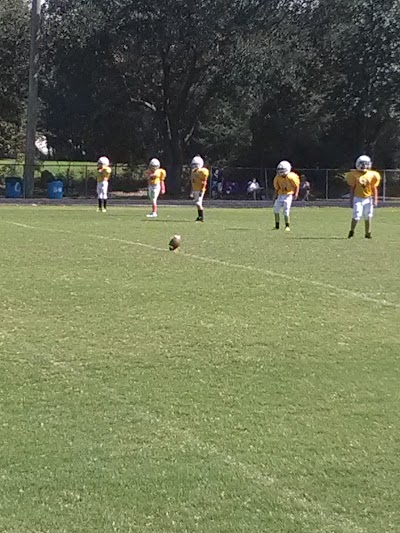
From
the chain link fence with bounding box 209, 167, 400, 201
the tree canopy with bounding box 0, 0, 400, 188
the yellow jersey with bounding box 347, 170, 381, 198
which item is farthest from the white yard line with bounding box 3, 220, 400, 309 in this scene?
the chain link fence with bounding box 209, 167, 400, 201

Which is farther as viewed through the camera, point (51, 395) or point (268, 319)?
point (268, 319)

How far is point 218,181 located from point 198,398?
45.0m

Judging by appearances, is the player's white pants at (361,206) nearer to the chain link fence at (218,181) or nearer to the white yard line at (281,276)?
the white yard line at (281,276)

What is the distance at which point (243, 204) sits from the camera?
46719mm

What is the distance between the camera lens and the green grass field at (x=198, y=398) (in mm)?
5664

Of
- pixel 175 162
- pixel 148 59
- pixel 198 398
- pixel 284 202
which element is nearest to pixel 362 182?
pixel 284 202

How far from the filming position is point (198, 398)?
7867 millimetres

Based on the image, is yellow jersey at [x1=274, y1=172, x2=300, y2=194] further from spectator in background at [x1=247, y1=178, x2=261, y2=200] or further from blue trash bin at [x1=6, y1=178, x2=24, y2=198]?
spectator in background at [x1=247, y1=178, x2=261, y2=200]

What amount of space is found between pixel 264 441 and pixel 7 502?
202 cm

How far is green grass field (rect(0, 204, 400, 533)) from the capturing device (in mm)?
5664

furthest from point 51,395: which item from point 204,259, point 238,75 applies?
point 238,75

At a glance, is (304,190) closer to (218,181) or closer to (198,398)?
(218,181)

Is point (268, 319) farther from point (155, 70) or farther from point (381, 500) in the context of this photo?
point (155, 70)

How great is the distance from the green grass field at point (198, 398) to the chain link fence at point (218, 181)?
36512 mm
